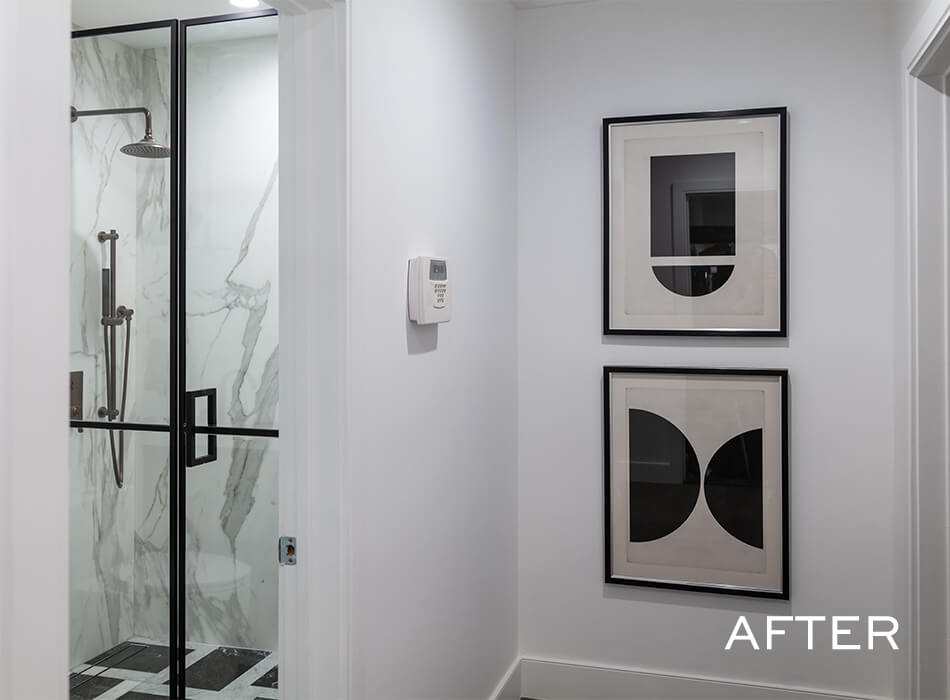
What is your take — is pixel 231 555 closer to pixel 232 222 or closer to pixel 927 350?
pixel 232 222

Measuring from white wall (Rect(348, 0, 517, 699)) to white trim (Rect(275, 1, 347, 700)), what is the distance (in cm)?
4

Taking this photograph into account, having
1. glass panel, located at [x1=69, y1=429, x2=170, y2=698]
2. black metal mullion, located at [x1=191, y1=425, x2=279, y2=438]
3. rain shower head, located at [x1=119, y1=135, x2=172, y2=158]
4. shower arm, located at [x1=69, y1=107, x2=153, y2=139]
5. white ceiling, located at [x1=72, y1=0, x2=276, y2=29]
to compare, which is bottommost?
glass panel, located at [x1=69, y1=429, x2=170, y2=698]

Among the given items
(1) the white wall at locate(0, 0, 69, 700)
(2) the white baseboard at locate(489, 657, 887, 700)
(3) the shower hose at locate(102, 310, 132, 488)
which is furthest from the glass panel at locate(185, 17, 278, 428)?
(1) the white wall at locate(0, 0, 69, 700)

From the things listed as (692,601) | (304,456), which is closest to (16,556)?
(304,456)

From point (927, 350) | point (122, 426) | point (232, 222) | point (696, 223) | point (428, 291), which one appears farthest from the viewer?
point (122, 426)

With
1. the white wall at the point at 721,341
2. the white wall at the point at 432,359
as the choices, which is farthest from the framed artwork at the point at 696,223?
the white wall at the point at 432,359

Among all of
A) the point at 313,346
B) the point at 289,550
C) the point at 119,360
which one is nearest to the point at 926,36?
the point at 313,346

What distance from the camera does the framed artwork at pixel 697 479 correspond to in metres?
2.70

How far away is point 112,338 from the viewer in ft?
9.91

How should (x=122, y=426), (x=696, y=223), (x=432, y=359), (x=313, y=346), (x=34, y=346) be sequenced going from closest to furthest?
(x=34, y=346)
(x=313, y=346)
(x=432, y=359)
(x=696, y=223)
(x=122, y=426)

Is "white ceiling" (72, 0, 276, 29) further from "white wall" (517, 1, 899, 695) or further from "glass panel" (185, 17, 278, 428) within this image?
"white wall" (517, 1, 899, 695)

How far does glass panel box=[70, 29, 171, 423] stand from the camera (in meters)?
2.94

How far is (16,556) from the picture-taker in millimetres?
896

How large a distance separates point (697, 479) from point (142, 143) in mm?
2223
